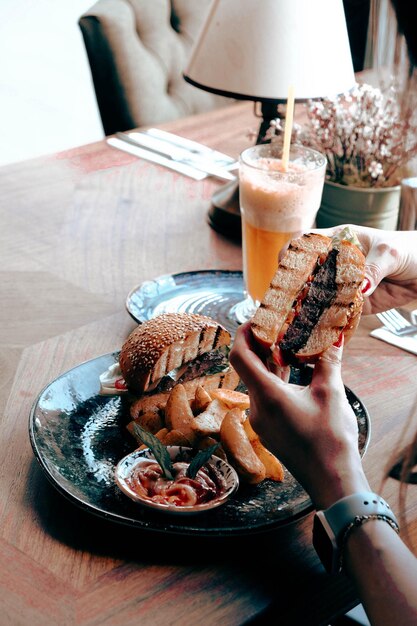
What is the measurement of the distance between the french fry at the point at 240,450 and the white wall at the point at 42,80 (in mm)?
3007

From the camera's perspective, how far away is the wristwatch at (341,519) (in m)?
0.81

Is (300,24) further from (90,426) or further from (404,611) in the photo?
(404,611)

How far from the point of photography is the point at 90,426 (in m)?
1.07

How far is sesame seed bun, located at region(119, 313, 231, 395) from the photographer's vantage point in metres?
1.09

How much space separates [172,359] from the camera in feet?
3.74

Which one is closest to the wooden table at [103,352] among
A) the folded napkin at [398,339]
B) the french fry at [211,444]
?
the folded napkin at [398,339]

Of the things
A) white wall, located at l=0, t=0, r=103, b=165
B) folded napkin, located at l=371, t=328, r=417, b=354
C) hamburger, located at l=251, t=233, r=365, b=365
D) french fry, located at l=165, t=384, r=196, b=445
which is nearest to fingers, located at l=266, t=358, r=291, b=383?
hamburger, located at l=251, t=233, r=365, b=365

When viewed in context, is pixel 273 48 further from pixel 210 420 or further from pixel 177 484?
pixel 177 484

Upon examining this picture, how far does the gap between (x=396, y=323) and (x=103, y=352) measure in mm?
540

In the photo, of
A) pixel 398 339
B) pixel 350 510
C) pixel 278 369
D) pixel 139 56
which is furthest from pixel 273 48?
pixel 139 56

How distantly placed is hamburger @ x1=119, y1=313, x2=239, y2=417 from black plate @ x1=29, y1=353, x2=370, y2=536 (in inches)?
2.0

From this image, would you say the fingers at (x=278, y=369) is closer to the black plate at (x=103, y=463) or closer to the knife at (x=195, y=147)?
the black plate at (x=103, y=463)

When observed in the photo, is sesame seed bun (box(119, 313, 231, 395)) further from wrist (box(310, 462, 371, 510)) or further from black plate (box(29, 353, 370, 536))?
wrist (box(310, 462, 371, 510))

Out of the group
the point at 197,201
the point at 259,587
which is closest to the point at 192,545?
the point at 259,587
